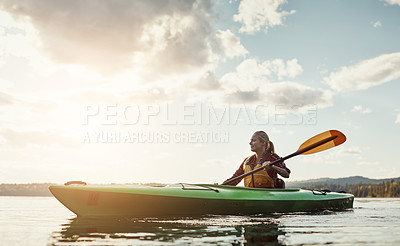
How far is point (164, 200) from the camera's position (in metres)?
6.34

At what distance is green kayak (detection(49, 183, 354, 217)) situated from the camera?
6211 millimetres

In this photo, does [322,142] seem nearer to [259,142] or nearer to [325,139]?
[325,139]

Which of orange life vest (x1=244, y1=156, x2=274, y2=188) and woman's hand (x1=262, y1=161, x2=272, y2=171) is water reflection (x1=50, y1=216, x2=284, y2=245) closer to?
woman's hand (x1=262, y1=161, x2=272, y2=171)

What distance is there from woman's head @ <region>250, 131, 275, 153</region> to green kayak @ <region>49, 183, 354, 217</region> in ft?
3.14

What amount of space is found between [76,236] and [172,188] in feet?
8.48

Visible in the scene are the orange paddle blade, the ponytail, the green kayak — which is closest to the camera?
the green kayak

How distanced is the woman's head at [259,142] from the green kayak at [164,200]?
3.14ft

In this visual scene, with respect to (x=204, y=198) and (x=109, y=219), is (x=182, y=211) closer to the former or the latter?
(x=204, y=198)

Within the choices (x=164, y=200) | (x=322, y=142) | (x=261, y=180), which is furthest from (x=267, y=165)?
(x=322, y=142)

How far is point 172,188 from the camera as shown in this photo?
21.9 feet

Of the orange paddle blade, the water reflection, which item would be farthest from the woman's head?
the water reflection

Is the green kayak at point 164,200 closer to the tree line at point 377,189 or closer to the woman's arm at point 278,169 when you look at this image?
the woman's arm at point 278,169

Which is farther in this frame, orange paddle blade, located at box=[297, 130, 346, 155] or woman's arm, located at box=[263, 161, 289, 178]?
orange paddle blade, located at box=[297, 130, 346, 155]

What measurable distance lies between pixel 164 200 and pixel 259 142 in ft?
8.42
